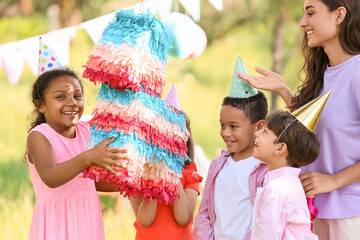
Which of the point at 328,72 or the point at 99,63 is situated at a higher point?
the point at 99,63

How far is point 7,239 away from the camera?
3.80 m

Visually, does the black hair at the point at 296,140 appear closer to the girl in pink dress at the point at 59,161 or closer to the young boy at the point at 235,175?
the young boy at the point at 235,175

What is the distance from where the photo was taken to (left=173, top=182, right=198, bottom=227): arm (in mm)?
2195

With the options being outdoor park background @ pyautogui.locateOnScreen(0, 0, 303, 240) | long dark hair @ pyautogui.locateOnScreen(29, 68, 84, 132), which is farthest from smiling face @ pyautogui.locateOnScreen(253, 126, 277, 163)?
outdoor park background @ pyautogui.locateOnScreen(0, 0, 303, 240)

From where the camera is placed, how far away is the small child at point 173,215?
2209 millimetres

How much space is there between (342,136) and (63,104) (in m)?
1.19

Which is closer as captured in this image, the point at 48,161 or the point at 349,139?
the point at 349,139

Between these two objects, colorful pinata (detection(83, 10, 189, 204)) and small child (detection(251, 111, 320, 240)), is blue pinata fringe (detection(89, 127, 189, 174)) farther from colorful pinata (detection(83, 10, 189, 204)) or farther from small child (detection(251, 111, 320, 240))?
small child (detection(251, 111, 320, 240))

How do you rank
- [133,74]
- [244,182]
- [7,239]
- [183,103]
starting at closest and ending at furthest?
[133,74], [244,182], [7,239], [183,103]

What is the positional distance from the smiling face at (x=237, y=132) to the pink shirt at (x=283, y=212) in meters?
0.35

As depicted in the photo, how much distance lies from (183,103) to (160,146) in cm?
504

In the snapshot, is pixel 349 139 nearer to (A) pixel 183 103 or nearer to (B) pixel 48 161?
Answer: (B) pixel 48 161

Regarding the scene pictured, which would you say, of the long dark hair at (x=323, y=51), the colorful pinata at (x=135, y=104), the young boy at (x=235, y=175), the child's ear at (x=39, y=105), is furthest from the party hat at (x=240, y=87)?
the child's ear at (x=39, y=105)

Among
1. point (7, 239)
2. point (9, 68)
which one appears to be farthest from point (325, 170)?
point (7, 239)
